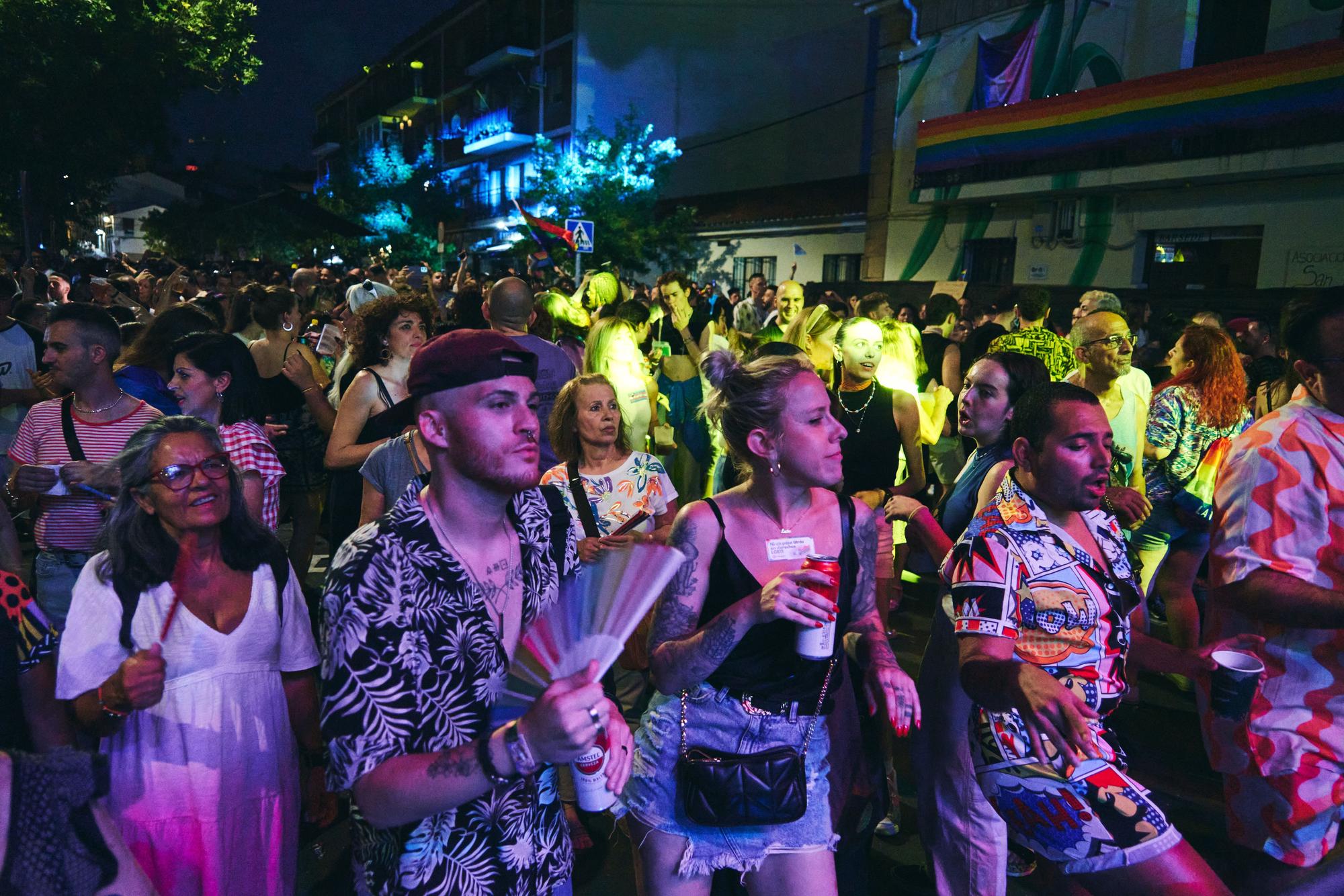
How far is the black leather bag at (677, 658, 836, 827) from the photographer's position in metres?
→ 2.35

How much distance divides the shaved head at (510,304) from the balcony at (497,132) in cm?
3709

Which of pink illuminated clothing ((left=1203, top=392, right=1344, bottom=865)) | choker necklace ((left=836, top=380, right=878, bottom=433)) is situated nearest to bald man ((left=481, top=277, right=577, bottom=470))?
choker necklace ((left=836, top=380, right=878, bottom=433))

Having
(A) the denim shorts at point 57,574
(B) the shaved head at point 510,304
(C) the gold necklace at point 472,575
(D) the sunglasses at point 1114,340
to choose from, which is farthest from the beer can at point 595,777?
(B) the shaved head at point 510,304

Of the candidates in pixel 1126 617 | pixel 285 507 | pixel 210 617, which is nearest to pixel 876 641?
pixel 1126 617

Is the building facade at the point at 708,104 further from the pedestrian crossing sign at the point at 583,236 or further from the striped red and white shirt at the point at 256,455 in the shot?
the striped red and white shirt at the point at 256,455

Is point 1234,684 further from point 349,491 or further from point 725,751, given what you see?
point 349,491

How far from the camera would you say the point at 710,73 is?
3709cm

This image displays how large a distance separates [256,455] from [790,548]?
252 cm

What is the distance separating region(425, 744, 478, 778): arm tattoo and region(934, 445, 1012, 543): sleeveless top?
2761 mm

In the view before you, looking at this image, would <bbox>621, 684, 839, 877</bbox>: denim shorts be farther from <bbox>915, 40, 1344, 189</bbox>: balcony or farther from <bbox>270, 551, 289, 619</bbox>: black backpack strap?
<bbox>915, 40, 1344, 189</bbox>: balcony

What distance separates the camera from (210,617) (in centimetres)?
246

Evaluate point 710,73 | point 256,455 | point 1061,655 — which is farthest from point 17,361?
point 710,73

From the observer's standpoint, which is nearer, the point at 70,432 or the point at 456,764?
the point at 456,764

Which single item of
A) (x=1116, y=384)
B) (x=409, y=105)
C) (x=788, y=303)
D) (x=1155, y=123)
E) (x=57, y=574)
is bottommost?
(x=57, y=574)
